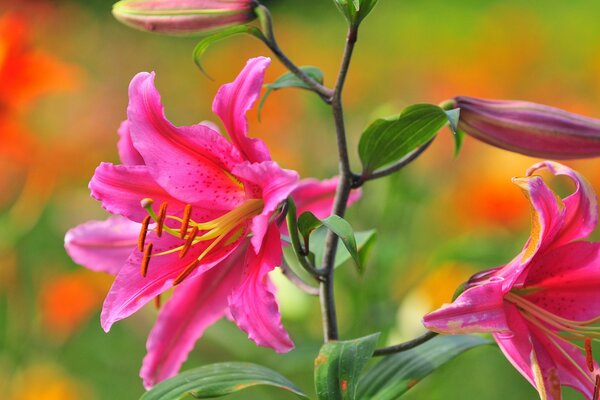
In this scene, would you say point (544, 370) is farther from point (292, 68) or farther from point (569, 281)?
point (292, 68)

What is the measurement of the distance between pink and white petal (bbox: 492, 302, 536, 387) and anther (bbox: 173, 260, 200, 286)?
0.21 metres

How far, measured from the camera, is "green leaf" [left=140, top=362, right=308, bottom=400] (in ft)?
2.18

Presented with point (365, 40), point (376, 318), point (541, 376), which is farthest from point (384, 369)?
point (365, 40)

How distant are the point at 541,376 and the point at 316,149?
1130mm

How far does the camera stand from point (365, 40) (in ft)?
13.1

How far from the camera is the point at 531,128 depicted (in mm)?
682

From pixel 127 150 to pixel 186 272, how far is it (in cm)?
13

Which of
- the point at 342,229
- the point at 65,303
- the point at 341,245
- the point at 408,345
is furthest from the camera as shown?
the point at 65,303

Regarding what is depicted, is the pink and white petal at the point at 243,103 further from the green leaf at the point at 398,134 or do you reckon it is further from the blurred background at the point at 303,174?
the blurred background at the point at 303,174

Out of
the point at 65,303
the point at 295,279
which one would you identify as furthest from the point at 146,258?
the point at 65,303

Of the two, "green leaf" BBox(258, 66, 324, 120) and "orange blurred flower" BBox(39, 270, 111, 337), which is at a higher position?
"green leaf" BBox(258, 66, 324, 120)

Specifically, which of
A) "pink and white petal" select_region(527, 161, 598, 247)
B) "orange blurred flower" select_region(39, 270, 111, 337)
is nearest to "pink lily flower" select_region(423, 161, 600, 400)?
"pink and white petal" select_region(527, 161, 598, 247)

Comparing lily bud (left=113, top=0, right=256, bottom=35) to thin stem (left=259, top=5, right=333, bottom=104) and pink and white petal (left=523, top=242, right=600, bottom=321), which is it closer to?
thin stem (left=259, top=5, right=333, bottom=104)

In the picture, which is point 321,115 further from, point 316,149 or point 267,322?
point 267,322
